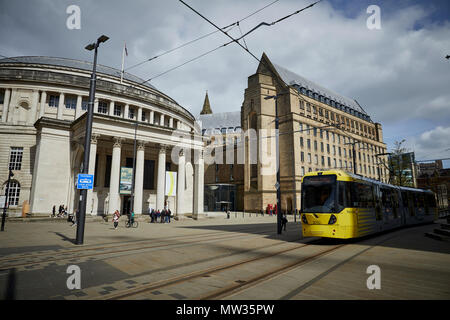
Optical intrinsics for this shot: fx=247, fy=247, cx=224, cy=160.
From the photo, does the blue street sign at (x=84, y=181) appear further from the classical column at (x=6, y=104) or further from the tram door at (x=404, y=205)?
the classical column at (x=6, y=104)

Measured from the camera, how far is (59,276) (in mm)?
6320

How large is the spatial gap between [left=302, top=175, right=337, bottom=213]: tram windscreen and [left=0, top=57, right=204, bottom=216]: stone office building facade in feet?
69.8

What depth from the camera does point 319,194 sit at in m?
11.4

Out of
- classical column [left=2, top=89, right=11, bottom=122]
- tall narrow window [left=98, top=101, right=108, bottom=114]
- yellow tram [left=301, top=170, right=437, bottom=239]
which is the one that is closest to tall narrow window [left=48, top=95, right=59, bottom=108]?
classical column [left=2, top=89, right=11, bottom=122]

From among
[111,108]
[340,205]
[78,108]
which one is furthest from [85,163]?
[78,108]

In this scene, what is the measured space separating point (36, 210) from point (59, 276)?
2848 centimetres

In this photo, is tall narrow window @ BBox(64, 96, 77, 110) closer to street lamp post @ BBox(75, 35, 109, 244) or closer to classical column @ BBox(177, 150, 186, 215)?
classical column @ BBox(177, 150, 186, 215)

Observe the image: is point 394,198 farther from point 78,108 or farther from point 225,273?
point 78,108

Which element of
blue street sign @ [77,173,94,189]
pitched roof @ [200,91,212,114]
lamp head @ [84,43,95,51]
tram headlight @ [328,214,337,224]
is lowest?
tram headlight @ [328,214,337,224]

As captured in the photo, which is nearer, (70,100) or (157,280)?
(157,280)

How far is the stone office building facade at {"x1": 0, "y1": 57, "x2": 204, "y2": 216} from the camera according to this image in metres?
29.6

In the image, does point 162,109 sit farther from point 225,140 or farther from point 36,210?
point 225,140

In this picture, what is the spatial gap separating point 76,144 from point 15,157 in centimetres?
826
